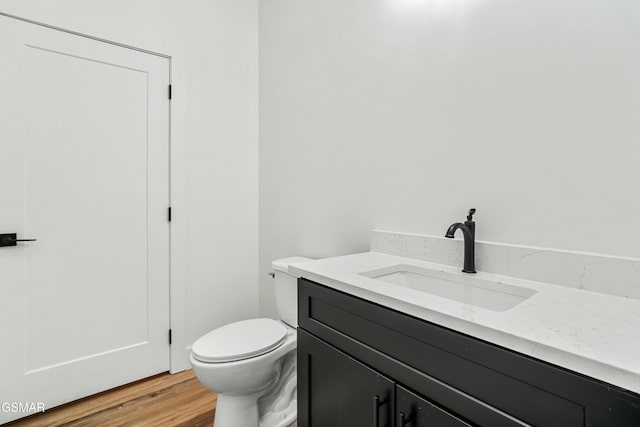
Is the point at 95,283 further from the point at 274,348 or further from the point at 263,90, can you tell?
the point at 263,90

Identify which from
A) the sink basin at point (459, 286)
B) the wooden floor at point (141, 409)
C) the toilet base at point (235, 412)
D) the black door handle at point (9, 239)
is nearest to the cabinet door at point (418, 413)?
the sink basin at point (459, 286)

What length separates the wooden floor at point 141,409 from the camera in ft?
5.45

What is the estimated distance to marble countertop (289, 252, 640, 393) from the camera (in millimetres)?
560

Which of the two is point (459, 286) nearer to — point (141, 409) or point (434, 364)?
point (434, 364)

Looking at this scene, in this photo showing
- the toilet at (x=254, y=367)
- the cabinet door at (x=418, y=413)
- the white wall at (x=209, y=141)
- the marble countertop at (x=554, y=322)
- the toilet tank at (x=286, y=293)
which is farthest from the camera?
the white wall at (x=209, y=141)

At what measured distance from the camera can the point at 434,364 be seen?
2.58ft

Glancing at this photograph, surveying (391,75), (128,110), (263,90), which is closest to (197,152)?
(128,110)

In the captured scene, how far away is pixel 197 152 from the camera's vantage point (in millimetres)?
2186

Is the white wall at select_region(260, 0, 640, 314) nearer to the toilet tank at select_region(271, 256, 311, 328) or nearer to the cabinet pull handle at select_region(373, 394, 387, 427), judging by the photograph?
the toilet tank at select_region(271, 256, 311, 328)

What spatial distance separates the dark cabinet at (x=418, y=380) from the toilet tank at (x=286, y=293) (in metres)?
0.55

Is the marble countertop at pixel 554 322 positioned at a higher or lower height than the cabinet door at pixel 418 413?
higher

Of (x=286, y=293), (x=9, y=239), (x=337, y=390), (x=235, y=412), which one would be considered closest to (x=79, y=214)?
(x=9, y=239)

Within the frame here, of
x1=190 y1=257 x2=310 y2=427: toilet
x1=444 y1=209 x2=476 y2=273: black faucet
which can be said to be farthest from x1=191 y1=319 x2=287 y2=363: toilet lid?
x1=444 y1=209 x2=476 y2=273: black faucet

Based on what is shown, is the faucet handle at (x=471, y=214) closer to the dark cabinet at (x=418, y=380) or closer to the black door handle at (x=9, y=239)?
the dark cabinet at (x=418, y=380)
